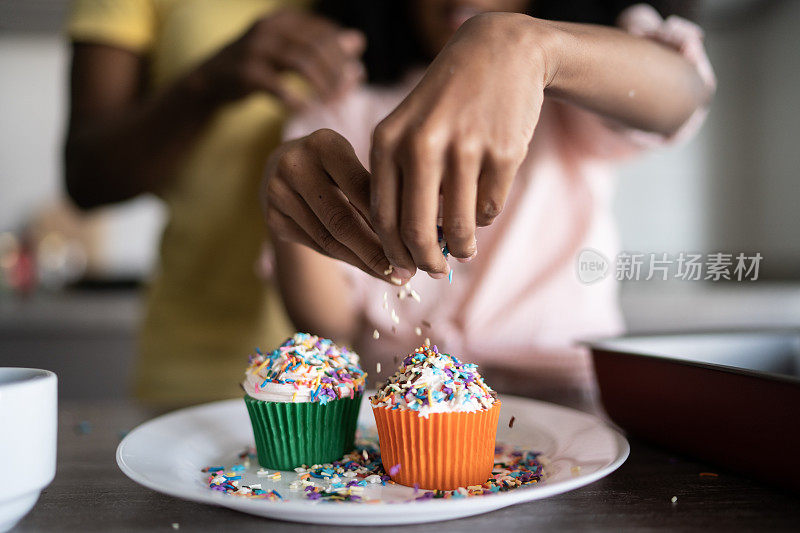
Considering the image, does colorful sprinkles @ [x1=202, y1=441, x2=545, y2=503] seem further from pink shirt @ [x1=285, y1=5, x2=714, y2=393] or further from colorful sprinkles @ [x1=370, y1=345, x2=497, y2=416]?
pink shirt @ [x1=285, y1=5, x2=714, y2=393]

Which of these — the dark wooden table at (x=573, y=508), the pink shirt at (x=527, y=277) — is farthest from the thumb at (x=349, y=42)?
the dark wooden table at (x=573, y=508)

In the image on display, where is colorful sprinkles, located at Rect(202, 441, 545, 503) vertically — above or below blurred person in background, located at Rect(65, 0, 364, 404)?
below

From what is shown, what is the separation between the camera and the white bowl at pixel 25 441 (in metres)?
0.48

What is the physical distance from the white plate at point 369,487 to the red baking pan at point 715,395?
0.07m

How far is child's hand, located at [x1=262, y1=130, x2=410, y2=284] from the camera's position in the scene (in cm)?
60

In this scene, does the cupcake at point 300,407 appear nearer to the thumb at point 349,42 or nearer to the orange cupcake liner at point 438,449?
the orange cupcake liner at point 438,449

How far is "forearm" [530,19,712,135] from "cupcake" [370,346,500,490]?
0.34 metres

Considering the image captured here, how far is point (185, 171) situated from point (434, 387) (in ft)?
2.86

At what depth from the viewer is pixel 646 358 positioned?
0.73m

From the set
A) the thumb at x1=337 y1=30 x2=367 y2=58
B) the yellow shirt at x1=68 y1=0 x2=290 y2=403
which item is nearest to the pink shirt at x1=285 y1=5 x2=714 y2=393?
the thumb at x1=337 y1=30 x2=367 y2=58

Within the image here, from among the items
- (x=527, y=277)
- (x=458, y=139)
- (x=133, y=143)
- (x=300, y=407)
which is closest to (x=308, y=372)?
(x=300, y=407)

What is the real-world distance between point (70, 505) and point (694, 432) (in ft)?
2.04

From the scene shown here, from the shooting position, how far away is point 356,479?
2.20ft

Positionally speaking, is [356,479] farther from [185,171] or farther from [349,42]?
[185,171]
